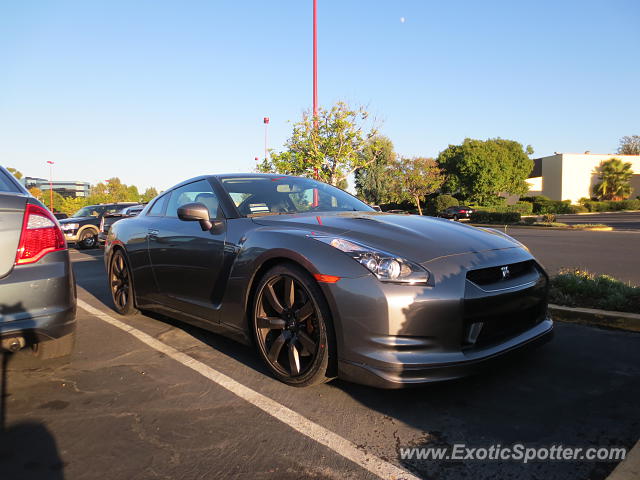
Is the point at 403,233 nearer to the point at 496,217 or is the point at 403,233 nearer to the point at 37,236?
the point at 37,236

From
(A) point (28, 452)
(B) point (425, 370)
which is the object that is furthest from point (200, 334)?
(B) point (425, 370)

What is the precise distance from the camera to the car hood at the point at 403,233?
280 centimetres

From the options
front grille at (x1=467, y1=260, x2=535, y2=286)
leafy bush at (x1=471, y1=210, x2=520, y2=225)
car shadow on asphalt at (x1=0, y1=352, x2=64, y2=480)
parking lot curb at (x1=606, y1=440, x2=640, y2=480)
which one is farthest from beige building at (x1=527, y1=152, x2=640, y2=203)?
car shadow on asphalt at (x1=0, y1=352, x2=64, y2=480)

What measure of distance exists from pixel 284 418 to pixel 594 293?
12.4ft

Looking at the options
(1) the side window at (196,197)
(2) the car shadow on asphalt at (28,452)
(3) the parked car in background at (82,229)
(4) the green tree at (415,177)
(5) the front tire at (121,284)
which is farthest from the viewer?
(4) the green tree at (415,177)

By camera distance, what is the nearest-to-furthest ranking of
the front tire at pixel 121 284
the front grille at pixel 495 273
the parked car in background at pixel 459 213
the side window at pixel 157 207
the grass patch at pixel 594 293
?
the front grille at pixel 495 273 → the grass patch at pixel 594 293 → the side window at pixel 157 207 → the front tire at pixel 121 284 → the parked car in background at pixel 459 213

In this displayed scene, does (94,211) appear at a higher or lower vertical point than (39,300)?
higher

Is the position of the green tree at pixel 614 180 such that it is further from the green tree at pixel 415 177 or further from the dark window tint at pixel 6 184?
the dark window tint at pixel 6 184

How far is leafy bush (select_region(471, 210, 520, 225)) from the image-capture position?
28719 mm

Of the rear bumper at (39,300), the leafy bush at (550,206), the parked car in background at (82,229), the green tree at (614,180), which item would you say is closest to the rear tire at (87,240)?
the parked car in background at (82,229)

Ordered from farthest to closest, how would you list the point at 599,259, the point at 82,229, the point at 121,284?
the point at 82,229 < the point at 599,259 < the point at 121,284

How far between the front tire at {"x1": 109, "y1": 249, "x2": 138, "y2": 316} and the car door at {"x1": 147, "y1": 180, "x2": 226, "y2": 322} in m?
0.67

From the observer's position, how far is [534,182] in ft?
204

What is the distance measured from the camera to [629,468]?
1.92 meters
